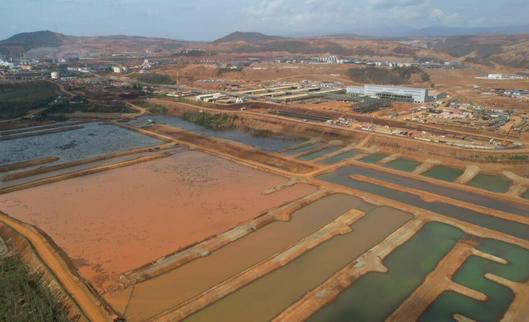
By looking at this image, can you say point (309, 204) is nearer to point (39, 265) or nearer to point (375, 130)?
point (39, 265)

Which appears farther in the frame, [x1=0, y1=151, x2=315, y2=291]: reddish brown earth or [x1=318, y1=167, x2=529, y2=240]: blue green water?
[x1=318, y1=167, x2=529, y2=240]: blue green water

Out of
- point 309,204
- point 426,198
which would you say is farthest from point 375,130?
point 309,204

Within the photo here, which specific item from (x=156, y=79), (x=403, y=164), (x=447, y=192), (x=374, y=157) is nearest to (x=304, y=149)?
(x=374, y=157)

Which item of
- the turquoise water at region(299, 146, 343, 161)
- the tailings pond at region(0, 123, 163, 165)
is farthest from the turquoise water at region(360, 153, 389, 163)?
the tailings pond at region(0, 123, 163, 165)

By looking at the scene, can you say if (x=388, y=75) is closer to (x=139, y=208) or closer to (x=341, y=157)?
(x=341, y=157)

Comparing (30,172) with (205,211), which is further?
(30,172)

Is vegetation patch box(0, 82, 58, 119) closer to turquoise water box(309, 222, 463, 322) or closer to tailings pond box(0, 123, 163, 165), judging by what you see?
tailings pond box(0, 123, 163, 165)
